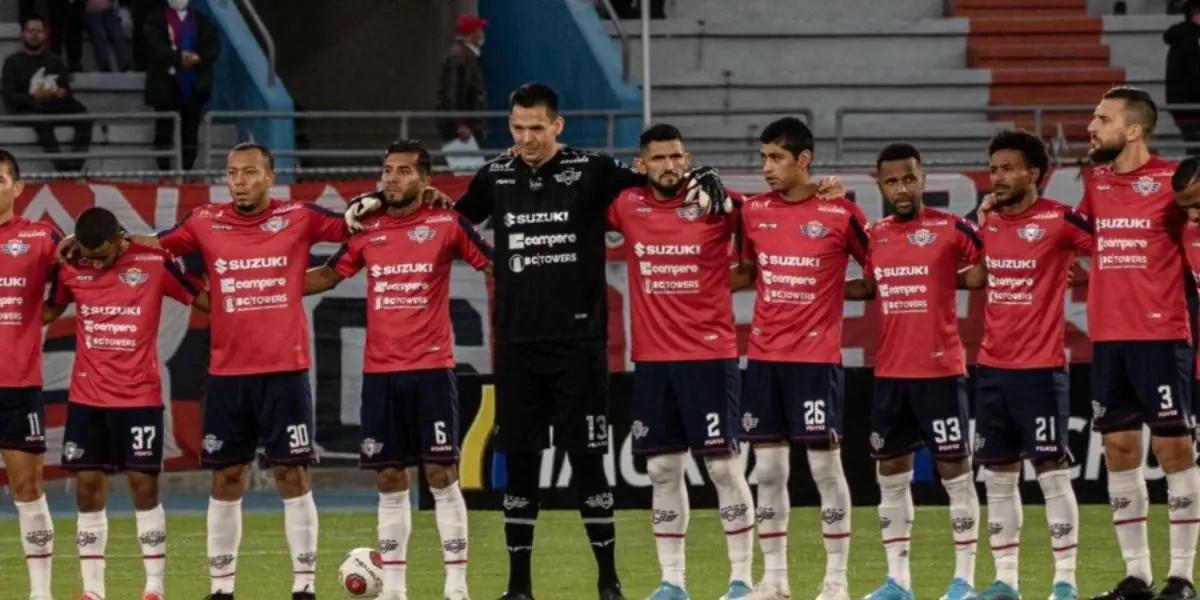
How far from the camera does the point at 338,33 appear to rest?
26.9m

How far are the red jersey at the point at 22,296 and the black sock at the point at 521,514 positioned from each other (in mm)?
2823

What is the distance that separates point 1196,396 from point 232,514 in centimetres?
501

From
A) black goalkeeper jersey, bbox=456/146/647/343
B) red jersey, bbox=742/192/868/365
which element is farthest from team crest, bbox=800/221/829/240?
black goalkeeper jersey, bbox=456/146/647/343

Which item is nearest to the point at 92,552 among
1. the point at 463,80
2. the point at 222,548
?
the point at 222,548

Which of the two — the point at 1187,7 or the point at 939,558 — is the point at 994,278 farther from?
the point at 1187,7

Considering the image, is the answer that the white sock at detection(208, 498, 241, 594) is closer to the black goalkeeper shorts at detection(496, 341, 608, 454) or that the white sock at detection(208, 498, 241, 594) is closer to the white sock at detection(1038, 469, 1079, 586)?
the black goalkeeper shorts at detection(496, 341, 608, 454)

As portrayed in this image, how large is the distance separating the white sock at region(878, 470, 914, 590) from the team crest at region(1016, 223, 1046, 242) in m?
1.39

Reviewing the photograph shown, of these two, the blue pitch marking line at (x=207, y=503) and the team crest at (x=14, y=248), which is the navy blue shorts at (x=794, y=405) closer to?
the team crest at (x=14, y=248)

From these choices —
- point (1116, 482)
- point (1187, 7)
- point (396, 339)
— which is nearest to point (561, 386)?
point (396, 339)

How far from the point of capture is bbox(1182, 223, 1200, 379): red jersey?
39.6ft

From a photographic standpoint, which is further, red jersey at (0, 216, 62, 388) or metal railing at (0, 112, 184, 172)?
metal railing at (0, 112, 184, 172)

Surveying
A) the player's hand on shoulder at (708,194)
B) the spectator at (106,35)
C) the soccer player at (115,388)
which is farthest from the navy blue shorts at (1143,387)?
the spectator at (106,35)

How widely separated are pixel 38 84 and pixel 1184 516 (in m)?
12.7

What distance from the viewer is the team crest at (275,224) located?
12.5 m
